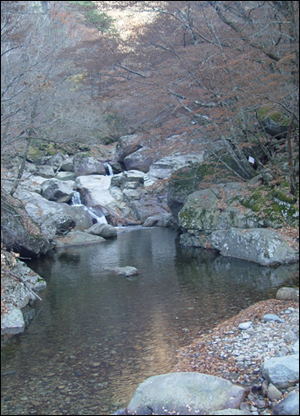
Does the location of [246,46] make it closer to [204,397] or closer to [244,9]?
[244,9]

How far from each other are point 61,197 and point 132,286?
1227 centimetres

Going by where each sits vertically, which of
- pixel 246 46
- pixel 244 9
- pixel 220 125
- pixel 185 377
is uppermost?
pixel 244 9

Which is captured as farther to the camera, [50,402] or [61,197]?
[61,197]

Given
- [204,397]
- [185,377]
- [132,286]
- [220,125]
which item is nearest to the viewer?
[204,397]

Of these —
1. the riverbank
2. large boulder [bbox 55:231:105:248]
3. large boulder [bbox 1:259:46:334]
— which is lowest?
the riverbank

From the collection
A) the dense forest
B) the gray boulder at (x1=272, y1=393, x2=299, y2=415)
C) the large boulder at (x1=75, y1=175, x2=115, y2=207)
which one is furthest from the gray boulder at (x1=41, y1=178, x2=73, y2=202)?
the gray boulder at (x1=272, y1=393, x2=299, y2=415)

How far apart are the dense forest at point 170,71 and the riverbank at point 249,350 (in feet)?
17.5

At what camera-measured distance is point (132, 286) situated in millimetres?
9602

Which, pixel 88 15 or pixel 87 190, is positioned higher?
pixel 88 15

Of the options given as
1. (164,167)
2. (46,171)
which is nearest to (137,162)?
(164,167)

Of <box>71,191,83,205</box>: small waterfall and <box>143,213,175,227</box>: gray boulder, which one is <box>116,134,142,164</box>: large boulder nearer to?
<box>71,191,83,205</box>: small waterfall

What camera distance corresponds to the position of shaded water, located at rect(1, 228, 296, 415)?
501 centimetres

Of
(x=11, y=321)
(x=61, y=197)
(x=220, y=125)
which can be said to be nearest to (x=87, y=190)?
(x=61, y=197)

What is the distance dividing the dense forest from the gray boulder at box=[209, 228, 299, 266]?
209 centimetres
